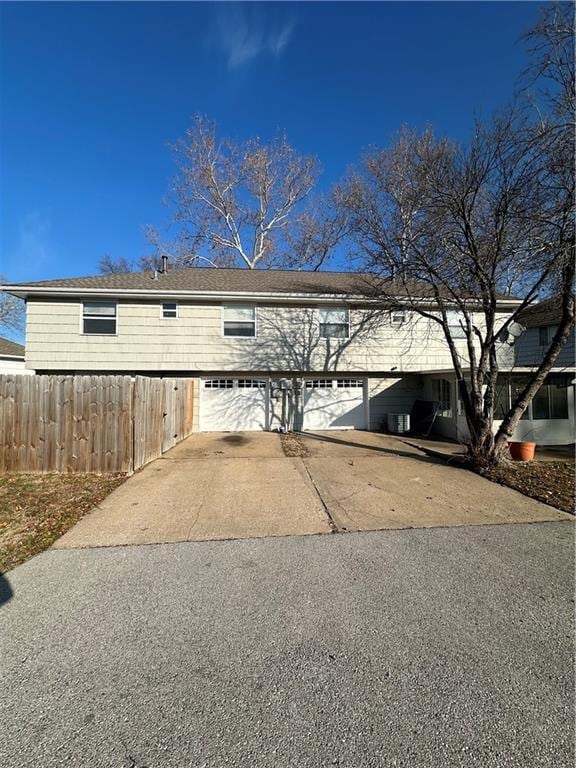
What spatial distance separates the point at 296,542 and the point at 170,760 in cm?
236

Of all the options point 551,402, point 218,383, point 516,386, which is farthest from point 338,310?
point 551,402

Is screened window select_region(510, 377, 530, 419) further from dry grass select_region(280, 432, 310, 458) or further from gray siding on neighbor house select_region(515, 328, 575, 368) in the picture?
gray siding on neighbor house select_region(515, 328, 575, 368)

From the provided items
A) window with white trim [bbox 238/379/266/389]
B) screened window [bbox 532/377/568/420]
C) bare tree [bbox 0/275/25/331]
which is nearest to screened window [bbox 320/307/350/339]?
window with white trim [bbox 238/379/266/389]

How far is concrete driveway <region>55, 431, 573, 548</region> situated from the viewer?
4250 mm

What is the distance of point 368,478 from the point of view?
6.53m

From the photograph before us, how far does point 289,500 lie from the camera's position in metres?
5.29

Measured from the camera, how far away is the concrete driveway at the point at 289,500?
4250 mm

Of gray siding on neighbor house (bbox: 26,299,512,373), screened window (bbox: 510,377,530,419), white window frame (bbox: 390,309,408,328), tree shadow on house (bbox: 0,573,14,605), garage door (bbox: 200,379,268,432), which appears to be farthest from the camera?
white window frame (bbox: 390,309,408,328)

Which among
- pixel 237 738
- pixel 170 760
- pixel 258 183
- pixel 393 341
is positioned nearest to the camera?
pixel 170 760

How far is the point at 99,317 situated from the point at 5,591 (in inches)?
415

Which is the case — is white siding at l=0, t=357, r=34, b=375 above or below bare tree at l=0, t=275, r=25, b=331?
below

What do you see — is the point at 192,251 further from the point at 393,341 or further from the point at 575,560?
the point at 575,560

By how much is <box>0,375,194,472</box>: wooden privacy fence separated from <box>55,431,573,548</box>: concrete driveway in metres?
0.85

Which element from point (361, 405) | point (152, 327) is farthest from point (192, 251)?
point (361, 405)
